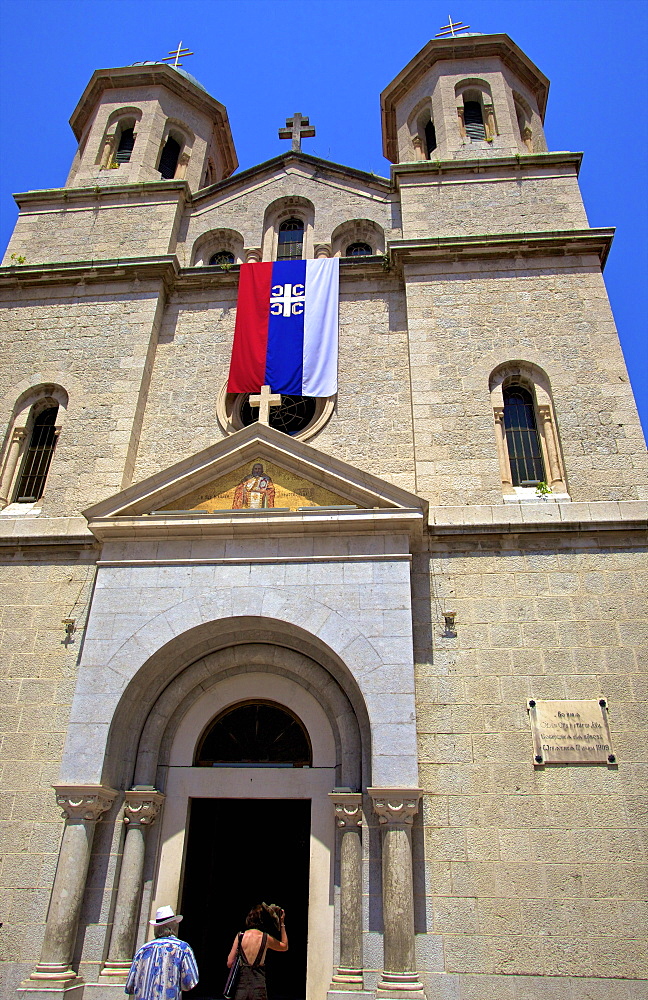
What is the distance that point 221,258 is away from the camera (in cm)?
1527

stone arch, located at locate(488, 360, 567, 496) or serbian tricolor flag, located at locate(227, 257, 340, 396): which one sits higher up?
serbian tricolor flag, located at locate(227, 257, 340, 396)

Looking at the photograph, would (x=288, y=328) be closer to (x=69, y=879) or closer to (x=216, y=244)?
(x=216, y=244)

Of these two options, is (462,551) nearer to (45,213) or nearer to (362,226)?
(362,226)

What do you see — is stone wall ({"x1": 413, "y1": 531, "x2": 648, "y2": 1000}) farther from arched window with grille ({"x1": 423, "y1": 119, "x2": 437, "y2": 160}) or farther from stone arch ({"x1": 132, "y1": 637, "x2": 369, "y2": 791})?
arched window with grille ({"x1": 423, "y1": 119, "x2": 437, "y2": 160})

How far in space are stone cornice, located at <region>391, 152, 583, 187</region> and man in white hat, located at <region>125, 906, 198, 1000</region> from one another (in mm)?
13774

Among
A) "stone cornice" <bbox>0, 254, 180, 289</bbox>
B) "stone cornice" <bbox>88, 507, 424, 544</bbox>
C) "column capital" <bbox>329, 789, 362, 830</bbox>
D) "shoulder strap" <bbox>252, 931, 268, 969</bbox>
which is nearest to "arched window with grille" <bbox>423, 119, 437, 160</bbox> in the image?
"stone cornice" <bbox>0, 254, 180, 289</bbox>

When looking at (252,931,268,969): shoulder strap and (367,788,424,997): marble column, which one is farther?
(367,788,424,997): marble column

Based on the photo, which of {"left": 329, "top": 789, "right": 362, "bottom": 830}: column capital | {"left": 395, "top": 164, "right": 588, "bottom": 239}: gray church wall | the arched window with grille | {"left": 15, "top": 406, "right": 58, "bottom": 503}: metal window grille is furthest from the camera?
the arched window with grille

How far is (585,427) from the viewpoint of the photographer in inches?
437

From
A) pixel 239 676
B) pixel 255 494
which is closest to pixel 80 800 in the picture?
pixel 239 676

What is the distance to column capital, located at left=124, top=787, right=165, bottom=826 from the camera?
895 centimetres

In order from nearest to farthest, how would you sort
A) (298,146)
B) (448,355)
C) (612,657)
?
(612,657)
(448,355)
(298,146)

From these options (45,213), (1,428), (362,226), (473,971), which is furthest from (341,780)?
(45,213)

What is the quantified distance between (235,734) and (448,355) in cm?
699
